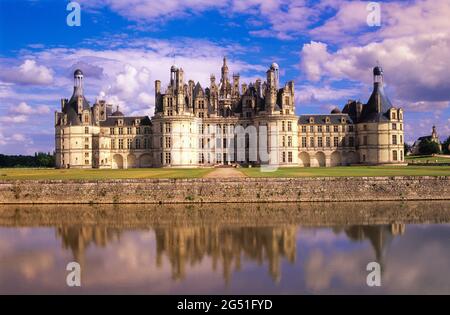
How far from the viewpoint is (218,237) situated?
24391 mm

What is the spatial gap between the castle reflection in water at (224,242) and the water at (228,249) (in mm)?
50

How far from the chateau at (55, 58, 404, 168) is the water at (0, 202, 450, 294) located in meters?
35.5

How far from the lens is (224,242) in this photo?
23.2 meters

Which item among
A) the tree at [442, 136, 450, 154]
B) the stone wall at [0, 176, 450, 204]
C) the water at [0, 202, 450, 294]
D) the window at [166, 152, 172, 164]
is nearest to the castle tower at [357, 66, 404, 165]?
the window at [166, 152, 172, 164]

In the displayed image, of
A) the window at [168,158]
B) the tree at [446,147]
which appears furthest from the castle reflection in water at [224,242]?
the tree at [446,147]

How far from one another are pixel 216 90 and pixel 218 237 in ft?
172

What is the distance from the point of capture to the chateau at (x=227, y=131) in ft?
229

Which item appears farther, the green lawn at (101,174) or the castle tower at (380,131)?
the castle tower at (380,131)

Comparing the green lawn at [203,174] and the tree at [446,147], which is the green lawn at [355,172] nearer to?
the green lawn at [203,174]

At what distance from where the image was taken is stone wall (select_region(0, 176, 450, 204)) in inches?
1521

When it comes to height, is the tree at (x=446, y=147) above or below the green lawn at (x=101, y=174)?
above

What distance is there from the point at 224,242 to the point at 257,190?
1573 cm
